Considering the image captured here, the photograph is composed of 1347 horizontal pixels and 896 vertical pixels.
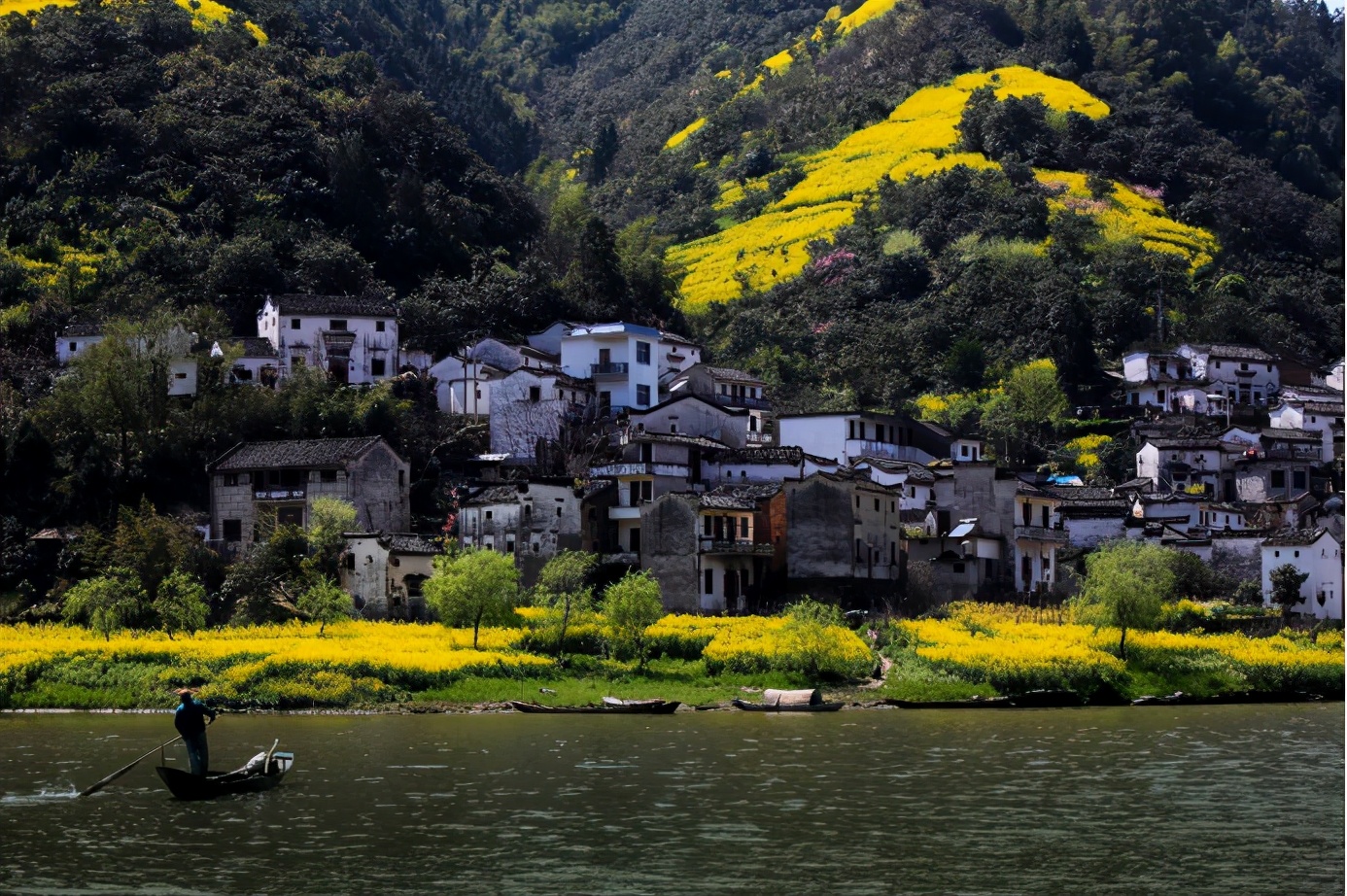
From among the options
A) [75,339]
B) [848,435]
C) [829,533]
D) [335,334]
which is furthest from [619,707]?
[75,339]

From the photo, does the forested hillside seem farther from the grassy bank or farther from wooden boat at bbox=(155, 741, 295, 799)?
wooden boat at bbox=(155, 741, 295, 799)

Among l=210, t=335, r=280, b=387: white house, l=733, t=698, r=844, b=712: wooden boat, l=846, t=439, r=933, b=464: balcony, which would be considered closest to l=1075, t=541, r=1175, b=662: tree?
l=733, t=698, r=844, b=712: wooden boat

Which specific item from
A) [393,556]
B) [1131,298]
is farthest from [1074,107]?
[393,556]

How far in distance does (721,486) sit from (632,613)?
16.4 metres

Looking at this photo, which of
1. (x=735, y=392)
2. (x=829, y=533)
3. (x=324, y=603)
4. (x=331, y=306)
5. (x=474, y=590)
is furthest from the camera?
(x=735, y=392)

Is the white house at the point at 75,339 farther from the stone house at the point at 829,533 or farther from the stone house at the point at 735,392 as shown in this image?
the stone house at the point at 829,533

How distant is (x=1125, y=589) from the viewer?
218ft

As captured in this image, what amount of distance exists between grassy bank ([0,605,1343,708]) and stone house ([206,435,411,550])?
8574 mm

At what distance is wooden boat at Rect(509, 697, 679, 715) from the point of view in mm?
57688

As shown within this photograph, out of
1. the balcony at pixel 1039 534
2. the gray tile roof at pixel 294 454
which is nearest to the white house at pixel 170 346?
the gray tile roof at pixel 294 454

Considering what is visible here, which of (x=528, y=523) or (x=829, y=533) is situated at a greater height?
(x=528, y=523)

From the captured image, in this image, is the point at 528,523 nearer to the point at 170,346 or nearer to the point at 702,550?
the point at 702,550

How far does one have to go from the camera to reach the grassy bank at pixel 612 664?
59531 mm

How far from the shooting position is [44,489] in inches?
3031
